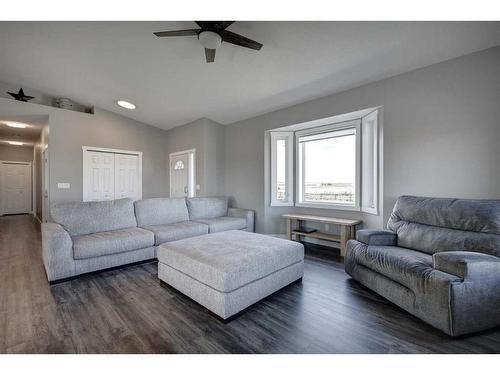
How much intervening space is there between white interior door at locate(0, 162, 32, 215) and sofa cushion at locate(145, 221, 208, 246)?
8.53 meters

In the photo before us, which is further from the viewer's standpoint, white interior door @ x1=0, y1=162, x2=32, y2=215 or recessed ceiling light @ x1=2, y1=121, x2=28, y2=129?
white interior door @ x1=0, y1=162, x2=32, y2=215

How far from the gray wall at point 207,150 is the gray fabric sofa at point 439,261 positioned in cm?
357

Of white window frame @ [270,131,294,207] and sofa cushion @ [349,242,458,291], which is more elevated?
white window frame @ [270,131,294,207]

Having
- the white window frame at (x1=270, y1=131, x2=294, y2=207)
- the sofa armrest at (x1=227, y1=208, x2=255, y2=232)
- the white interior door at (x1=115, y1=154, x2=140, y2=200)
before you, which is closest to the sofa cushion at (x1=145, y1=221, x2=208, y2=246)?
the sofa armrest at (x1=227, y1=208, x2=255, y2=232)

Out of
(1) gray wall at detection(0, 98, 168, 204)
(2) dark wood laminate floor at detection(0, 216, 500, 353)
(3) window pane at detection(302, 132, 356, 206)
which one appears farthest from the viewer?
(1) gray wall at detection(0, 98, 168, 204)

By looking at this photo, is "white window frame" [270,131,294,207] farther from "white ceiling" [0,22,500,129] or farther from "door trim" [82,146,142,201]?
"door trim" [82,146,142,201]

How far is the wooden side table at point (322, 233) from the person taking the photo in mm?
3488

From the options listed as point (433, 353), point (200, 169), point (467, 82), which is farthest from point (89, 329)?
point (467, 82)

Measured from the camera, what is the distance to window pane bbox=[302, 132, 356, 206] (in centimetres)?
399

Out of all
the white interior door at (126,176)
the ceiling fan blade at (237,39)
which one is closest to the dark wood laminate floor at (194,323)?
the ceiling fan blade at (237,39)

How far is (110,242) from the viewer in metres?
2.84

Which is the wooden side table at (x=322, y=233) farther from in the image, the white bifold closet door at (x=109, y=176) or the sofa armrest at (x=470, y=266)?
the white bifold closet door at (x=109, y=176)

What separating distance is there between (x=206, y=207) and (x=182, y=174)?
184cm
